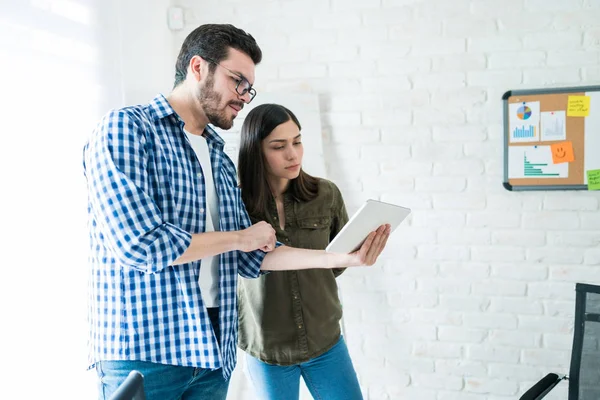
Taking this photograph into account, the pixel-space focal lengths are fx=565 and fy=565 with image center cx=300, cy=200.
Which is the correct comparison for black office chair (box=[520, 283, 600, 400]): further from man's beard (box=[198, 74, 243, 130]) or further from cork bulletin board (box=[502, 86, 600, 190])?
man's beard (box=[198, 74, 243, 130])

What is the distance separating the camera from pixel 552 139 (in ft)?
7.30

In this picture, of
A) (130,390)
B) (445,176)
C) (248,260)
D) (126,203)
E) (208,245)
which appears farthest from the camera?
(445,176)

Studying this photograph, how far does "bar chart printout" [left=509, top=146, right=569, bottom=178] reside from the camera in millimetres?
2229

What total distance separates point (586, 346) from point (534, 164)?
788 millimetres

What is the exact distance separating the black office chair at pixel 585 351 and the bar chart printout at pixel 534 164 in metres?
0.64

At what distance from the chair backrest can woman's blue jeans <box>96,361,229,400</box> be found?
114 cm

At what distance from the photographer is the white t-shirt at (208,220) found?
4.67ft

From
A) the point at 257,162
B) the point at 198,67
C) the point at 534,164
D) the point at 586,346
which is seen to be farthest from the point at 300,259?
the point at 534,164

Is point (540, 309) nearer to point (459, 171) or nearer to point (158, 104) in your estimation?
point (459, 171)

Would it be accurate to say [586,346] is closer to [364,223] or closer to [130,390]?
[364,223]

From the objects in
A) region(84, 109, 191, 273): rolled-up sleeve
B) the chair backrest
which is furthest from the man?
the chair backrest

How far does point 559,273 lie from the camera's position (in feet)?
7.47

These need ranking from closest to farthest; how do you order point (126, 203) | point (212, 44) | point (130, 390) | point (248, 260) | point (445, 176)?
point (130, 390) < point (126, 203) < point (212, 44) < point (248, 260) < point (445, 176)

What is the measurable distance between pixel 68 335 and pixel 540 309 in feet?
5.90
